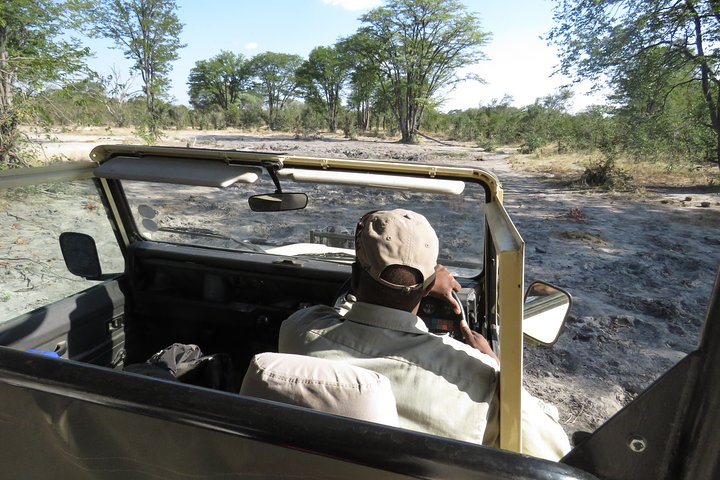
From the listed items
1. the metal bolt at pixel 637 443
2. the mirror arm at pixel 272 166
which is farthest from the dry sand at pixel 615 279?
the metal bolt at pixel 637 443

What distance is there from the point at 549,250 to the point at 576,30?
11322 millimetres

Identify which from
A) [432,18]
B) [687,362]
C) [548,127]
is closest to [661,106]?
[548,127]

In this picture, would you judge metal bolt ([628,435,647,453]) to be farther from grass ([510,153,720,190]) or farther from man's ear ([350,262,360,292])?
grass ([510,153,720,190])

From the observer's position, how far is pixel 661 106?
45.9 feet

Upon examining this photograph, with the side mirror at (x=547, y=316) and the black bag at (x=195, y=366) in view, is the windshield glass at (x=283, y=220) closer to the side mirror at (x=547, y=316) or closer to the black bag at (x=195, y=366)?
the side mirror at (x=547, y=316)

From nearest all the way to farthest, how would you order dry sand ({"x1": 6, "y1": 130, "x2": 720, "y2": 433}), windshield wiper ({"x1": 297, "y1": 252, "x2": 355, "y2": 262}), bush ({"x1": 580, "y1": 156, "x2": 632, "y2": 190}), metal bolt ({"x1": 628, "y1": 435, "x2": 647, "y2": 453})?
metal bolt ({"x1": 628, "y1": 435, "x2": 647, "y2": 453}), windshield wiper ({"x1": 297, "y1": 252, "x2": 355, "y2": 262}), dry sand ({"x1": 6, "y1": 130, "x2": 720, "y2": 433}), bush ({"x1": 580, "y1": 156, "x2": 632, "y2": 190})

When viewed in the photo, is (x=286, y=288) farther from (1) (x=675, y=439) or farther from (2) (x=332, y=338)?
(1) (x=675, y=439)

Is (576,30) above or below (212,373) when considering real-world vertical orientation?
above

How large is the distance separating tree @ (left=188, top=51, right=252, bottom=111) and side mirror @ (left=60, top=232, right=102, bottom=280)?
178 feet

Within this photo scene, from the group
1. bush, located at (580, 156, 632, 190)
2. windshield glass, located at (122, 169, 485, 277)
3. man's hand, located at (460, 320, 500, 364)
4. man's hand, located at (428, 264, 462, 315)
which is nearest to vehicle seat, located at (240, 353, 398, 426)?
man's hand, located at (460, 320, 500, 364)

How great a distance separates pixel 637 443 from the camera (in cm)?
68

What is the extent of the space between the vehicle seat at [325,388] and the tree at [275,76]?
51654mm

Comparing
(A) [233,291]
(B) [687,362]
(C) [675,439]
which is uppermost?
(B) [687,362]

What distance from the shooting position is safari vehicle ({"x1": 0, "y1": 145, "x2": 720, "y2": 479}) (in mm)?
719
